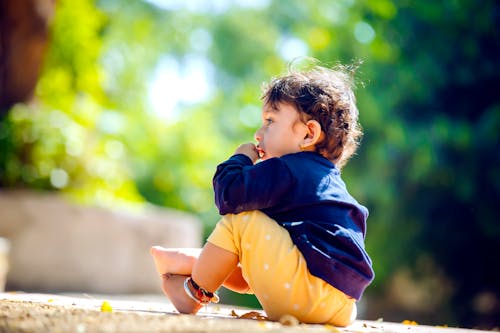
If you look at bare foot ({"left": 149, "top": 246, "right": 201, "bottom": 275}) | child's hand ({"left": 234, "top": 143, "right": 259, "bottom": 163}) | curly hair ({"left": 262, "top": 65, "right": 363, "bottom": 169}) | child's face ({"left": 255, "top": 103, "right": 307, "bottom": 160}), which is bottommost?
bare foot ({"left": 149, "top": 246, "right": 201, "bottom": 275})

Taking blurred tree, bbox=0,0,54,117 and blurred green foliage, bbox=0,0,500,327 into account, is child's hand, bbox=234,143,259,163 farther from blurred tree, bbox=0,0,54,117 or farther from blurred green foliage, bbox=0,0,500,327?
blurred tree, bbox=0,0,54,117

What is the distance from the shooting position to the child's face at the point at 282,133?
2990mm

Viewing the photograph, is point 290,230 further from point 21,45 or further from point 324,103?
point 21,45

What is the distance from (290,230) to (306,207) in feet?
0.36

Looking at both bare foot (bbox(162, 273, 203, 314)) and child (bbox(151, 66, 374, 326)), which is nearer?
child (bbox(151, 66, 374, 326))

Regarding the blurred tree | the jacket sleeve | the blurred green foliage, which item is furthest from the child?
the blurred tree

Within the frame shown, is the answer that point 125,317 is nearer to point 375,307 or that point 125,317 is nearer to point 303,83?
point 303,83

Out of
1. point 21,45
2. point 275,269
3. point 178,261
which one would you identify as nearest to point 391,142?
point 21,45

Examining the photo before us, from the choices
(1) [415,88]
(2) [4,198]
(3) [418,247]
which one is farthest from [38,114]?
(3) [418,247]

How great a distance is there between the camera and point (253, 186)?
2721mm

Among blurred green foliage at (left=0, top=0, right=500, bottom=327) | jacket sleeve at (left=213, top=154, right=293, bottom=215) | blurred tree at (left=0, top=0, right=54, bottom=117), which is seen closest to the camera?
jacket sleeve at (left=213, top=154, right=293, bottom=215)

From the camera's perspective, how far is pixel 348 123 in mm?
3088

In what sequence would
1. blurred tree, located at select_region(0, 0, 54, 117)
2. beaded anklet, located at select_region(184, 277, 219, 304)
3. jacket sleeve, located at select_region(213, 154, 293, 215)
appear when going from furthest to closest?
blurred tree, located at select_region(0, 0, 54, 117), beaded anklet, located at select_region(184, 277, 219, 304), jacket sleeve, located at select_region(213, 154, 293, 215)

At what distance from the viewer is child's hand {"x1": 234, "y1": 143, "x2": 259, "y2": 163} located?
300 cm
